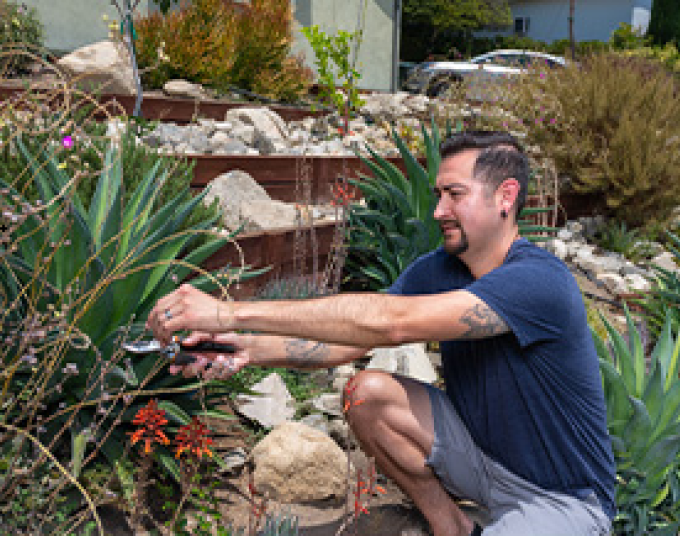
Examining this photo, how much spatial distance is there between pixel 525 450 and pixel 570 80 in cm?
A: 765

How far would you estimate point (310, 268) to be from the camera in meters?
5.13

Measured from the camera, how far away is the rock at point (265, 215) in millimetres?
5031

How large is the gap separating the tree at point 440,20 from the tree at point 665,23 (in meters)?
6.99

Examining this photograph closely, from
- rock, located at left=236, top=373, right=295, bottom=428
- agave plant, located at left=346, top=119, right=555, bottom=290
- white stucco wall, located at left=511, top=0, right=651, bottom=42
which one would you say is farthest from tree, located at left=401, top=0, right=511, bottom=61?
rock, located at left=236, top=373, right=295, bottom=428

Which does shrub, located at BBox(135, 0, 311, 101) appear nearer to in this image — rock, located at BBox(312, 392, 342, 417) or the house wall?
the house wall

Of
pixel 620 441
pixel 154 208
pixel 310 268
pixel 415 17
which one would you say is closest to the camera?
pixel 620 441

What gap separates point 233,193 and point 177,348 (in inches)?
120

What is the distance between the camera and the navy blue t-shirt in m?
2.40

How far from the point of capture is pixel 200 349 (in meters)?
2.38

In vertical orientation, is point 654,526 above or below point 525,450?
below

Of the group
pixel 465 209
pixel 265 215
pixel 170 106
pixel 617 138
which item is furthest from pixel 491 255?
pixel 617 138

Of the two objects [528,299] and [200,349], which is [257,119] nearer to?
[200,349]

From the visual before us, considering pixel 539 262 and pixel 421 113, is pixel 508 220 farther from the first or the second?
pixel 421 113

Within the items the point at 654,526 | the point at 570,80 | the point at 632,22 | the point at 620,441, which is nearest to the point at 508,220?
the point at 620,441
